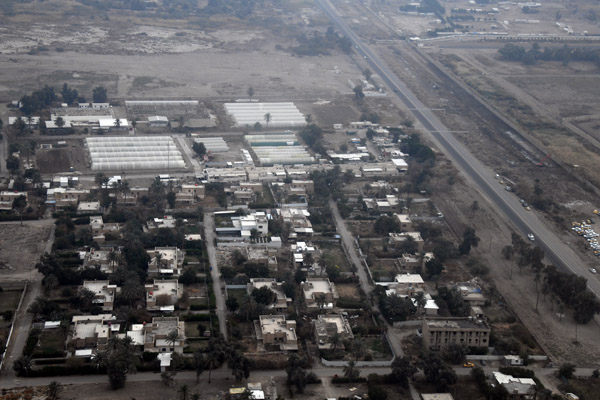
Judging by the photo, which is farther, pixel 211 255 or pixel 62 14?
pixel 62 14

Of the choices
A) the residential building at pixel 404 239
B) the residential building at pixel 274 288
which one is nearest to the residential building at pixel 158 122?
the residential building at pixel 404 239

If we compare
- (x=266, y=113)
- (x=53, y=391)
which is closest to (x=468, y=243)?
(x=53, y=391)

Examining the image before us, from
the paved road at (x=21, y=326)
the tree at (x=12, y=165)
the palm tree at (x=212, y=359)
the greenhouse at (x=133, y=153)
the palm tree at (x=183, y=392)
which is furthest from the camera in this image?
the greenhouse at (x=133, y=153)

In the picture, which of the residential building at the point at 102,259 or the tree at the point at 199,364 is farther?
the residential building at the point at 102,259

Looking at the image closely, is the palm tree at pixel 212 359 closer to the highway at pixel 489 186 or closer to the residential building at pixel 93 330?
the residential building at pixel 93 330

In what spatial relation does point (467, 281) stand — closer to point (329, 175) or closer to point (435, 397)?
point (435, 397)

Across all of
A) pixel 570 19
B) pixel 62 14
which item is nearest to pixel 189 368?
pixel 62 14
